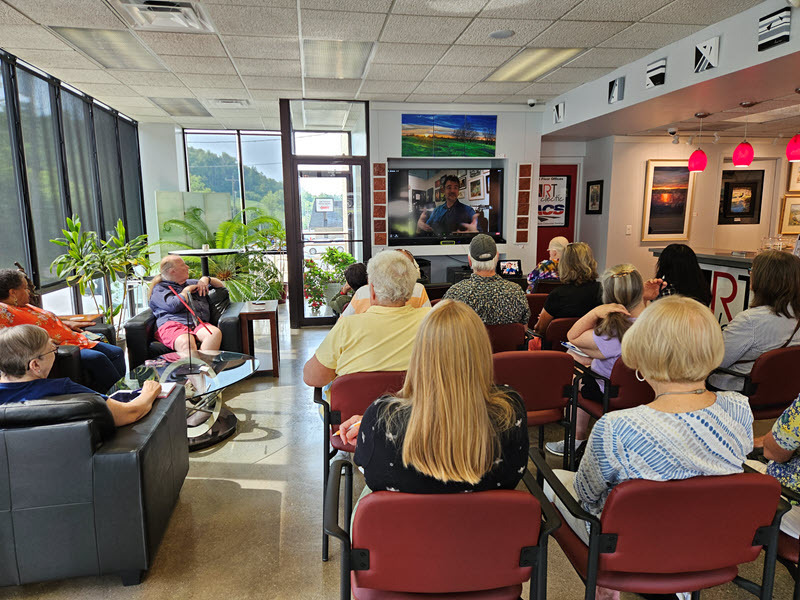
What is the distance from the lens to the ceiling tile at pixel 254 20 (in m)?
3.72

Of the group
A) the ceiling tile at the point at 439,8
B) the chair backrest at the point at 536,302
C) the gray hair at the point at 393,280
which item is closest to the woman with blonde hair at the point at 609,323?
the gray hair at the point at 393,280

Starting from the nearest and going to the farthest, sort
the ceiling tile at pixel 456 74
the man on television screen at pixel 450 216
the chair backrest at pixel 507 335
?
the chair backrest at pixel 507 335 → the ceiling tile at pixel 456 74 → the man on television screen at pixel 450 216

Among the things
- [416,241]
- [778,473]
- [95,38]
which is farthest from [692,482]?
[416,241]

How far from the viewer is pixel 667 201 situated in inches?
330

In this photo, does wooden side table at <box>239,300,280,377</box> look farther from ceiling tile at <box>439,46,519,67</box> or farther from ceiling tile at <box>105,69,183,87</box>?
ceiling tile at <box>439,46,519,67</box>

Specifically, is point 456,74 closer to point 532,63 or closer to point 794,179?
point 532,63

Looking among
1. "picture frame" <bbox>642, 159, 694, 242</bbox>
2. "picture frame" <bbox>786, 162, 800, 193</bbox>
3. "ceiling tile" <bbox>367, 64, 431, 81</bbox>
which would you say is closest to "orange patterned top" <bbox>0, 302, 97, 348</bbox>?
"ceiling tile" <bbox>367, 64, 431, 81</bbox>

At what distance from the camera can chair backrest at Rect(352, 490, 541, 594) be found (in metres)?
1.28

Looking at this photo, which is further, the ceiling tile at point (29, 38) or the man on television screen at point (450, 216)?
the man on television screen at point (450, 216)

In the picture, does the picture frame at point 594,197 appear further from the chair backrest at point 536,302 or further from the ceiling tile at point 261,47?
the ceiling tile at point 261,47

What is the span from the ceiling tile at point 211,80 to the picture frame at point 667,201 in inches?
242

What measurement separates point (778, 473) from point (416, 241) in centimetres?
578

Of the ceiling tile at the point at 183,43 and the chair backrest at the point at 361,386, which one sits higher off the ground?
the ceiling tile at the point at 183,43

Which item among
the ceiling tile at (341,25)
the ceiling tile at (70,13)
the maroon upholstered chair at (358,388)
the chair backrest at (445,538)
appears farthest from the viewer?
the ceiling tile at (341,25)
